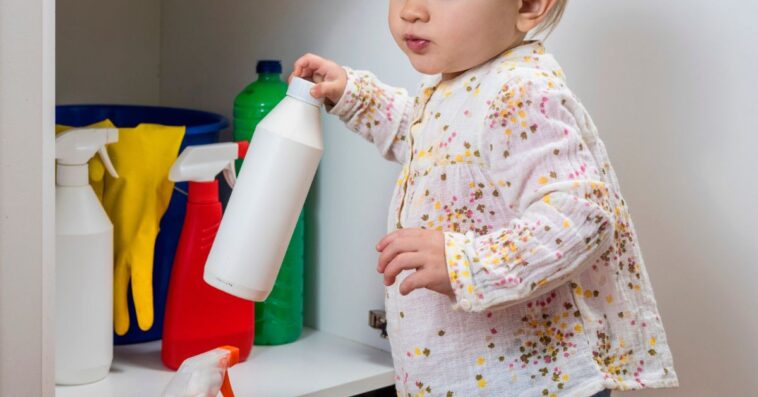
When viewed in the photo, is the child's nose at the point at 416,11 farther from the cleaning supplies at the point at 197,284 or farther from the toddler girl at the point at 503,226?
the cleaning supplies at the point at 197,284

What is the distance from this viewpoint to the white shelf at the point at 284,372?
106 centimetres

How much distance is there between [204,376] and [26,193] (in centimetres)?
22

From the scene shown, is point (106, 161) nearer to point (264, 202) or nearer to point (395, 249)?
point (264, 202)

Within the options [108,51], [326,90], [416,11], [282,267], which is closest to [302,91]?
[326,90]

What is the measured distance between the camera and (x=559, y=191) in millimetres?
773

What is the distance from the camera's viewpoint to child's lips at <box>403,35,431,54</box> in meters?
0.88

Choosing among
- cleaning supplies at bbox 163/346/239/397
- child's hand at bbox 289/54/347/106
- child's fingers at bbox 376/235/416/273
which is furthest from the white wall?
child's fingers at bbox 376/235/416/273

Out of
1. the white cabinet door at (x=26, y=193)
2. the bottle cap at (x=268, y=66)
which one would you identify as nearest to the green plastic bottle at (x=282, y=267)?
the bottle cap at (x=268, y=66)

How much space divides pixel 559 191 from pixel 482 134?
0.34 feet

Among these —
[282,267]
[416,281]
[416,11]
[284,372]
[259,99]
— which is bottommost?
[284,372]

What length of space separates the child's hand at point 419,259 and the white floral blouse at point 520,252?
Answer: 0.03ft

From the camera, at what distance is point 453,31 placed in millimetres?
862

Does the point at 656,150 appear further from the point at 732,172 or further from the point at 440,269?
the point at 440,269

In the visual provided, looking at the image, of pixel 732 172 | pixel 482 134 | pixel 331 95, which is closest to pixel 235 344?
pixel 331 95
